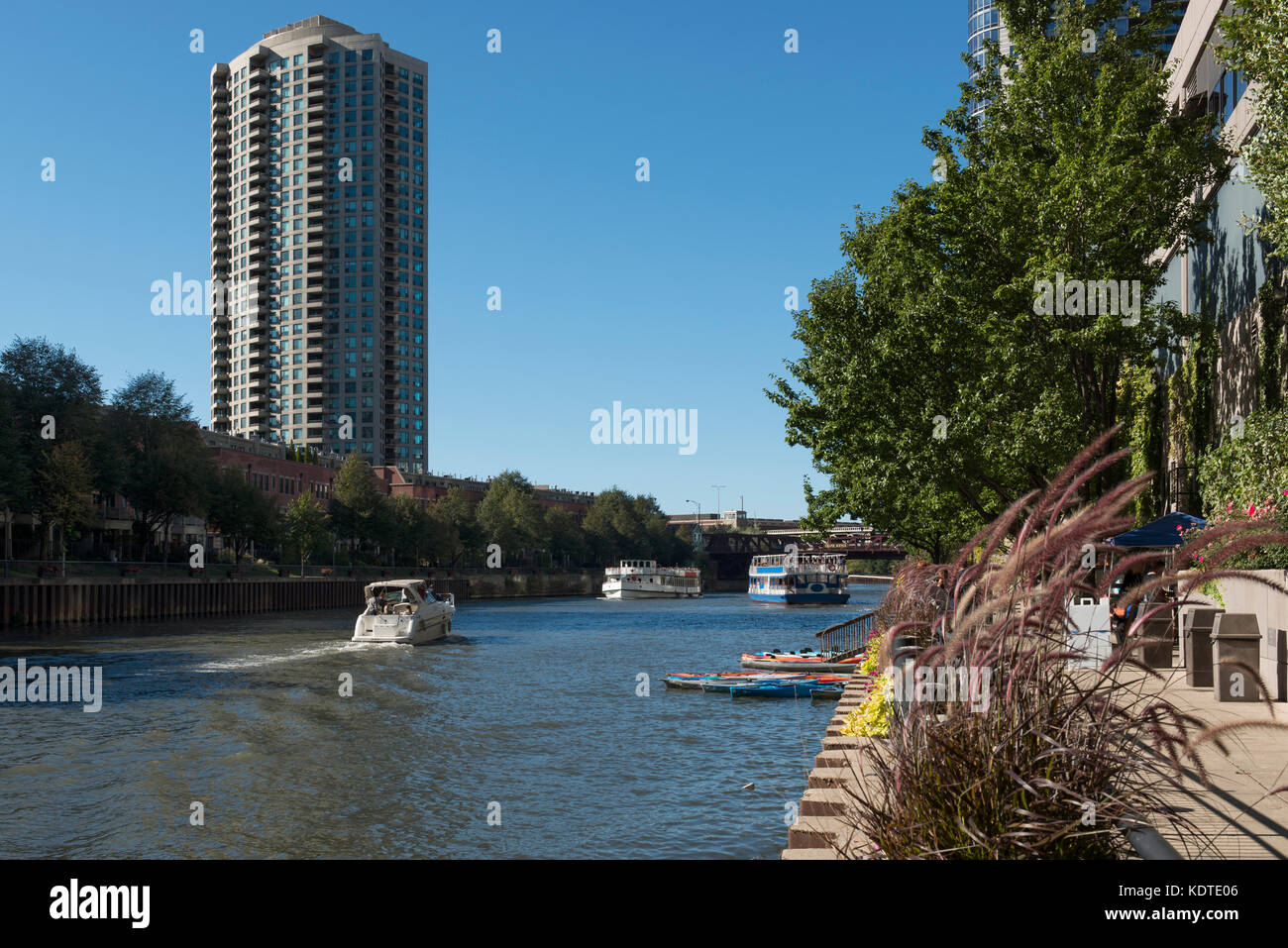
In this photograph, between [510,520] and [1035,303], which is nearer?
[1035,303]

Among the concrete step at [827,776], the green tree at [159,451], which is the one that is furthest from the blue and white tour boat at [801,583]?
the concrete step at [827,776]

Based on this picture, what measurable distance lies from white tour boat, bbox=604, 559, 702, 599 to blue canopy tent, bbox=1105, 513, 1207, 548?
364ft

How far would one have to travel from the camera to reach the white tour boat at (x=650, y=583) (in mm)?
134250

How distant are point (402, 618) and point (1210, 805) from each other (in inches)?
1746

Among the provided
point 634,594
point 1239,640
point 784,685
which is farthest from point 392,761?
point 634,594

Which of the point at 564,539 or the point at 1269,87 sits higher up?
the point at 1269,87

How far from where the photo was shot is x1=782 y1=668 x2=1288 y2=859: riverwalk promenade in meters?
7.16

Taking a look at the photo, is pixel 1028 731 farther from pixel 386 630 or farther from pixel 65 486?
pixel 65 486

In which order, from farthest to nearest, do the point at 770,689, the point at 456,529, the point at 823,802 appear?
the point at 456,529 → the point at 770,689 → the point at 823,802

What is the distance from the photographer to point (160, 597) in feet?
238

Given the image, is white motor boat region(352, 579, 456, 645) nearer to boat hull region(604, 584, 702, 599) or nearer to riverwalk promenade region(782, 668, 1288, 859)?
riverwalk promenade region(782, 668, 1288, 859)

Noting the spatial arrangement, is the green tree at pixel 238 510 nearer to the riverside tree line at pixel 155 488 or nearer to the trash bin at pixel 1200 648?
the riverside tree line at pixel 155 488

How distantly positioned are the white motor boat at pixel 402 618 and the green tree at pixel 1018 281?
22106 millimetres

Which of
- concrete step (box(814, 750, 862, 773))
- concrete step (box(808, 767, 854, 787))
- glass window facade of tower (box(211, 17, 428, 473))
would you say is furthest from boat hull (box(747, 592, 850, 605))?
concrete step (box(808, 767, 854, 787))
